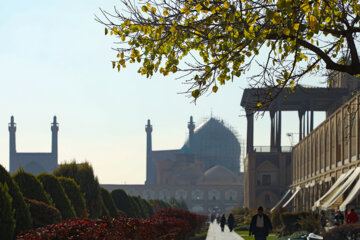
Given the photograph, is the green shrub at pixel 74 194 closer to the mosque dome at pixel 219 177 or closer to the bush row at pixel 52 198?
the bush row at pixel 52 198

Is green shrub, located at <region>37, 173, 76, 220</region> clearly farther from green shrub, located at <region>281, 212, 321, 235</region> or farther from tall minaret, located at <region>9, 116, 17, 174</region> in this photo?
tall minaret, located at <region>9, 116, 17, 174</region>

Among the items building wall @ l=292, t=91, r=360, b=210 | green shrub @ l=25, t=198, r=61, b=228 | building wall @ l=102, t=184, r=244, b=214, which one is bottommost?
building wall @ l=102, t=184, r=244, b=214

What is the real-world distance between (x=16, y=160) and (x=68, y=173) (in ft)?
433

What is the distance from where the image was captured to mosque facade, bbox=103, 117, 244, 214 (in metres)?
136

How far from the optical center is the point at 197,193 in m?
136

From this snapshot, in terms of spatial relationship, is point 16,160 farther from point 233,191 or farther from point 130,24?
point 130,24

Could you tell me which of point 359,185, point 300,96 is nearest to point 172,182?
point 300,96

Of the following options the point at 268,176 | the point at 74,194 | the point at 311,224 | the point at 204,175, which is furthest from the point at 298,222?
the point at 204,175

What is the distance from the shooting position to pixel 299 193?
57125 mm

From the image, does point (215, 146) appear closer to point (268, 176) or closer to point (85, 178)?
point (268, 176)

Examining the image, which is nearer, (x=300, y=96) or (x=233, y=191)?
(x=300, y=96)

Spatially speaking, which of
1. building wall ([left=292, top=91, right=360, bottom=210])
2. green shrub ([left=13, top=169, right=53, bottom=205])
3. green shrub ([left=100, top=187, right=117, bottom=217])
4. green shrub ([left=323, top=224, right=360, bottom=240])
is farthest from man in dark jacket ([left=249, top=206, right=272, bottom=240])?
green shrub ([left=100, top=187, right=117, bottom=217])

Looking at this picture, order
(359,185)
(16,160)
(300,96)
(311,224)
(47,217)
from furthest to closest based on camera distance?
(16,160)
(300,96)
(359,185)
(311,224)
(47,217)

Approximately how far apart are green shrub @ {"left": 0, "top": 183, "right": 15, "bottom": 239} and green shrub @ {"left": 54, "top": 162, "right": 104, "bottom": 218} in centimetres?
1377
